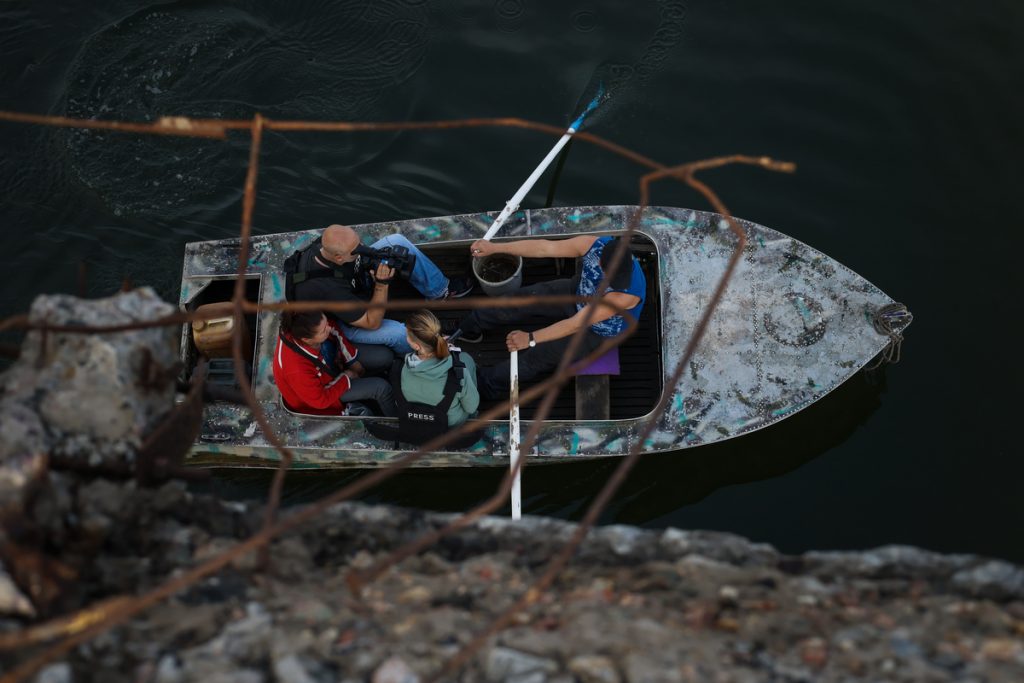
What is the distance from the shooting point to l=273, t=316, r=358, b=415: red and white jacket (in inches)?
213

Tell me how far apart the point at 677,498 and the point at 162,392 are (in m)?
4.75

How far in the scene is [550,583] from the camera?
288cm

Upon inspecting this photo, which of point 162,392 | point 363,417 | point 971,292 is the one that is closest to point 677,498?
point 363,417

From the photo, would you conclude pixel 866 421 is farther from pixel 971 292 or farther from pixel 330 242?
pixel 330 242

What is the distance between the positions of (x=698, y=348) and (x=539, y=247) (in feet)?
4.70

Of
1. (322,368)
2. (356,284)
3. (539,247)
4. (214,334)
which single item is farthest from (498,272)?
(214,334)

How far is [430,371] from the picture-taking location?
213 inches

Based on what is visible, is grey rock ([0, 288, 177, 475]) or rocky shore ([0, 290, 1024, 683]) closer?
rocky shore ([0, 290, 1024, 683])

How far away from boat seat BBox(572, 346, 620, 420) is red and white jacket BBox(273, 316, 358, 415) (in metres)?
1.71

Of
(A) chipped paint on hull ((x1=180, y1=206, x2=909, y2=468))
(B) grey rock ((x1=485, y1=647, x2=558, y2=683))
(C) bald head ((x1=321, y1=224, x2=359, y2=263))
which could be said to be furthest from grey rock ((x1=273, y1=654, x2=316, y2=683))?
(C) bald head ((x1=321, y1=224, x2=359, y2=263))

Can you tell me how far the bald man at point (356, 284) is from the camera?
18.9 feet

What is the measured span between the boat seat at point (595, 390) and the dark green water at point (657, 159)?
882 mm

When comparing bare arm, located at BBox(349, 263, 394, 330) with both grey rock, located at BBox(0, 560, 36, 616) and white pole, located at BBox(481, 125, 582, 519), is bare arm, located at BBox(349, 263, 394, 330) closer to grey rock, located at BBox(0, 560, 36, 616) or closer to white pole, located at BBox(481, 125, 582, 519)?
white pole, located at BBox(481, 125, 582, 519)

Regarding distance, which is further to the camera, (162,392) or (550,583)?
(162,392)
